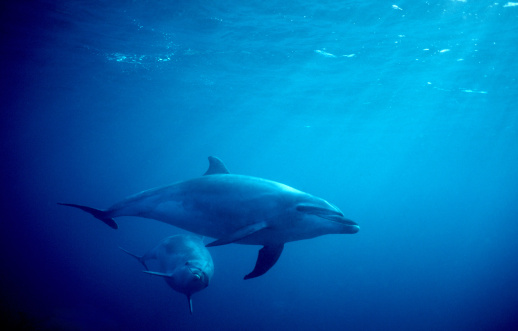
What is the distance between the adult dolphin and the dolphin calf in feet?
4.75

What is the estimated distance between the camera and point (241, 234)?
4301 millimetres

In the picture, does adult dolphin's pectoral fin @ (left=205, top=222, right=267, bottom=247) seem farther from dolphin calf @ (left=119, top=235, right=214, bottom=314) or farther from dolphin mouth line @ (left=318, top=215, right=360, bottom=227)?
dolphin calf @ (left=119, top=235, right=214, bottom=314)

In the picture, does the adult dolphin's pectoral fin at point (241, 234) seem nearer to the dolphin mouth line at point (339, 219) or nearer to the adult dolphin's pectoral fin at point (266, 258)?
the adult dolphin's pectoral fin at point (266, 258)

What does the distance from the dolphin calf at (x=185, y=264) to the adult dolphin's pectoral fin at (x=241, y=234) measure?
2594mm

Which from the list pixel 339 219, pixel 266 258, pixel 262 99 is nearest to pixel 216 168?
pixel 266 258

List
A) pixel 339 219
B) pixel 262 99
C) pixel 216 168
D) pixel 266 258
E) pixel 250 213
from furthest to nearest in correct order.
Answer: pixel 262 99 → pixel 216 168 → pixel 266 258 → pixel 250 213 → pixel 339 219

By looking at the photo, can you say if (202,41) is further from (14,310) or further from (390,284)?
(390,284)

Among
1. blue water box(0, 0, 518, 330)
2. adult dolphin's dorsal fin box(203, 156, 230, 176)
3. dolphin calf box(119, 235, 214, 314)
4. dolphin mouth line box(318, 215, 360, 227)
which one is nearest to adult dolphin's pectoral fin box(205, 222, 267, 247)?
dolphin mouth line box(318, 215, 360, 227)

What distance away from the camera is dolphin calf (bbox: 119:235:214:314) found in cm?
651

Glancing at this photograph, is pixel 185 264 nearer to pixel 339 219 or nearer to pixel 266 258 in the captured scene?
pixel 266 258

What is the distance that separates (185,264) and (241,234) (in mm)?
3250

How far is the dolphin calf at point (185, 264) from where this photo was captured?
256 inches

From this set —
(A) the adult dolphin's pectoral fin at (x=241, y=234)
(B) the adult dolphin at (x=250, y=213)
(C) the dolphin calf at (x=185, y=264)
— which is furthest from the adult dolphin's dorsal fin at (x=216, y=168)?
(A) the adult dolphin's pectoral fin at (x=241, y=234)

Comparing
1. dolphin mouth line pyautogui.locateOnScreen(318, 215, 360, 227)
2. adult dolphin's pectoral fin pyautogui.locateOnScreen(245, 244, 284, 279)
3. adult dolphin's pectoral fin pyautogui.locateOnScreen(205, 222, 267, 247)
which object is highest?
dolphin mouth line pyautogui.locateOnScreen(318, 215, 360, 227)
